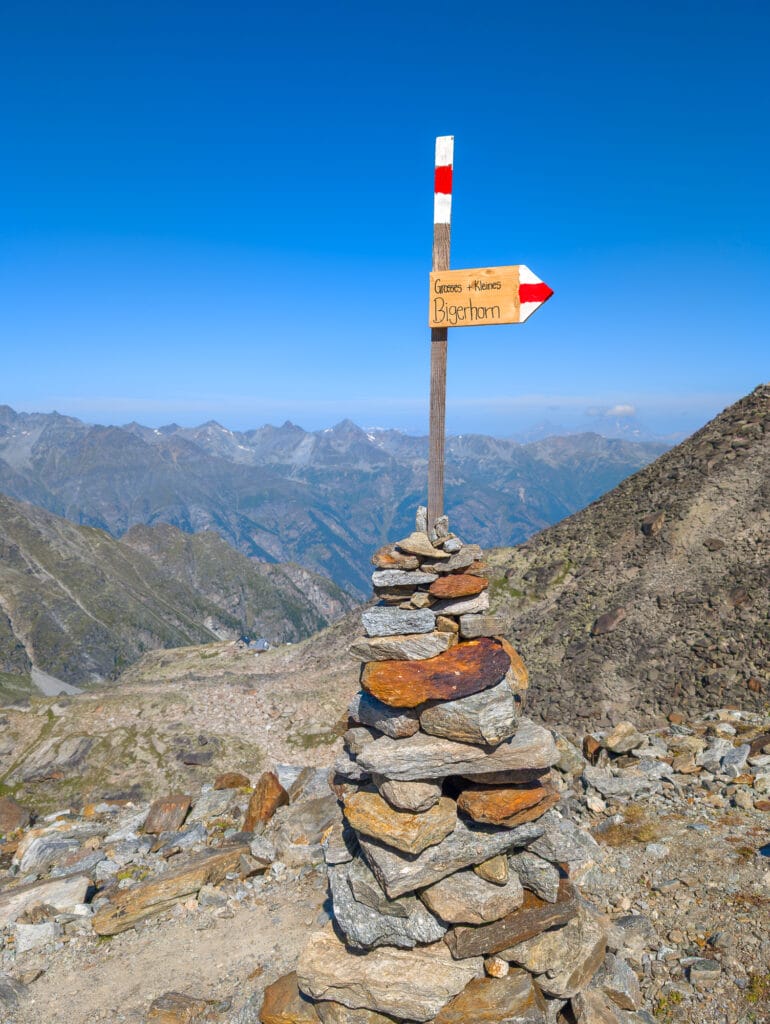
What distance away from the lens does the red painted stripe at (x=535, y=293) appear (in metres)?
8.78

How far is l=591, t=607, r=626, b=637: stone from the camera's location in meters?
31.0

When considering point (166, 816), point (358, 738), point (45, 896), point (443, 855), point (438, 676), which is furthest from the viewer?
point (166, 816)

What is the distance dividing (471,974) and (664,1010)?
327 cm

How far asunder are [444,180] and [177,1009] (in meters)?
15.2

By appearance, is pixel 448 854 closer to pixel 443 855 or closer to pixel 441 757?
pixel 443 855

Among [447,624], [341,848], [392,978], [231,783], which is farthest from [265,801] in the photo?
[447,624]

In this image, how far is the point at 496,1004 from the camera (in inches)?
360

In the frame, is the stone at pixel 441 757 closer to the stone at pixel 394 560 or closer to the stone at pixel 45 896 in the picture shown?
the stone at pixel 394 560

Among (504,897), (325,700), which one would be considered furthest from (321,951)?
(325,700)

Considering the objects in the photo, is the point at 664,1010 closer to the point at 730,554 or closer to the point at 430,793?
the point at 430,793

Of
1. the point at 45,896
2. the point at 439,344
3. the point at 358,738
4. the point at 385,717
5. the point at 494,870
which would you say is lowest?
the point at 45,896

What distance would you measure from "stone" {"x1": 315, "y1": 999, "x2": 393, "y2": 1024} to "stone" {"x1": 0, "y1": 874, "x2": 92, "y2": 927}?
30.1 feet

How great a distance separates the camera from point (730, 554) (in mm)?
30438

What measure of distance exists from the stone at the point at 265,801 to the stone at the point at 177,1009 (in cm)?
716
